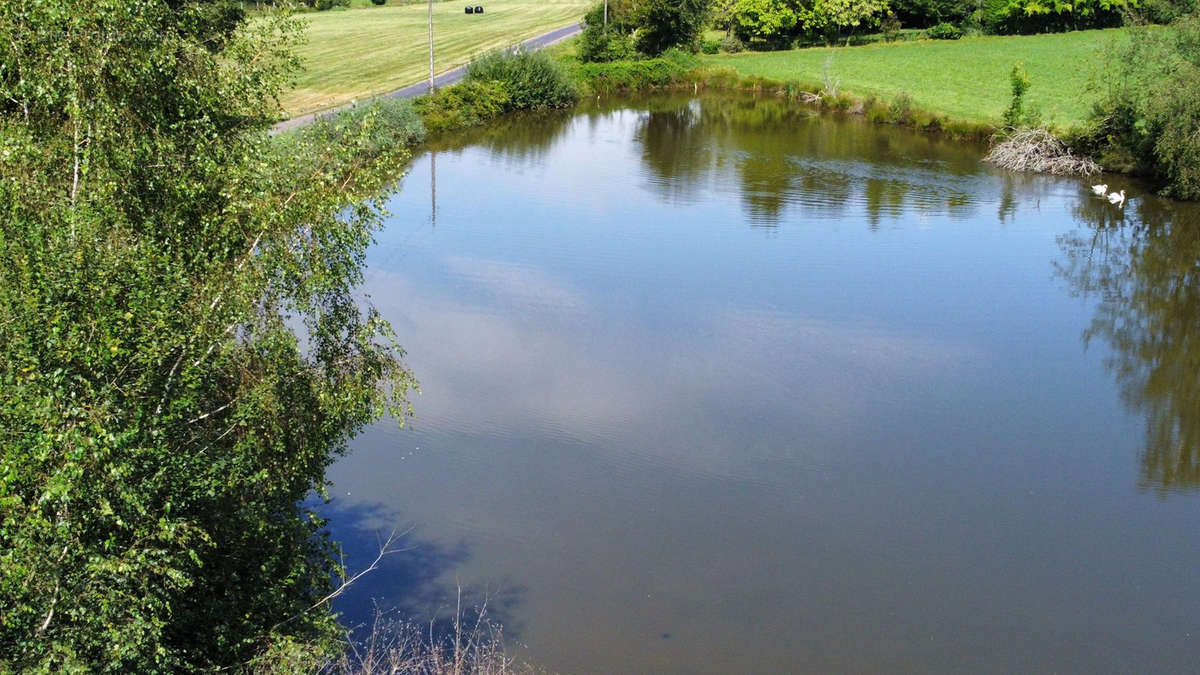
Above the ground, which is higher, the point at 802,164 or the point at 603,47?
the point at 603,47

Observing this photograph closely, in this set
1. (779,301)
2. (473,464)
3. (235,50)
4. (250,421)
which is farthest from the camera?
(779,301)

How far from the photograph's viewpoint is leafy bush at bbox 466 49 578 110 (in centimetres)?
4175

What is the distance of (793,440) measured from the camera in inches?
593

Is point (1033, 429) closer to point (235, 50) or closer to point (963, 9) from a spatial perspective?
point (235, 50)

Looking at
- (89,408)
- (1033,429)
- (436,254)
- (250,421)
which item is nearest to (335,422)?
(250,421)

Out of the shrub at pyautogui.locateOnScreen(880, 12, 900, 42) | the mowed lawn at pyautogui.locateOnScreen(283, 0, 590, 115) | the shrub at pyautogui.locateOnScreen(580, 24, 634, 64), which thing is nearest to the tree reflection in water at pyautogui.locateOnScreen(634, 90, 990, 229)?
the shrub at pyautogui.locateOnScreen(580, 24, 634, 64)

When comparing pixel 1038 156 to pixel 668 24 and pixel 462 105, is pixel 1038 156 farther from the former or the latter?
pixel 668 24

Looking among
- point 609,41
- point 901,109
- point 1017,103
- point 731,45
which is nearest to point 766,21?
point 731,45

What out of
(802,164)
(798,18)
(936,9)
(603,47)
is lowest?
(802,164)

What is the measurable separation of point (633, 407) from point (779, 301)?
230 inches

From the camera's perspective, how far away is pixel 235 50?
30.1 feet

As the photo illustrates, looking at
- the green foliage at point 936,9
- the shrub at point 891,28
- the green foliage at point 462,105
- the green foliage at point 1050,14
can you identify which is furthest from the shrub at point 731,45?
the green foliage at point 462,105

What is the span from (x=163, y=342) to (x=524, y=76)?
36882 millimetres

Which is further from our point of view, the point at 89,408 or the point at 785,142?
Result: the point at 785,142
